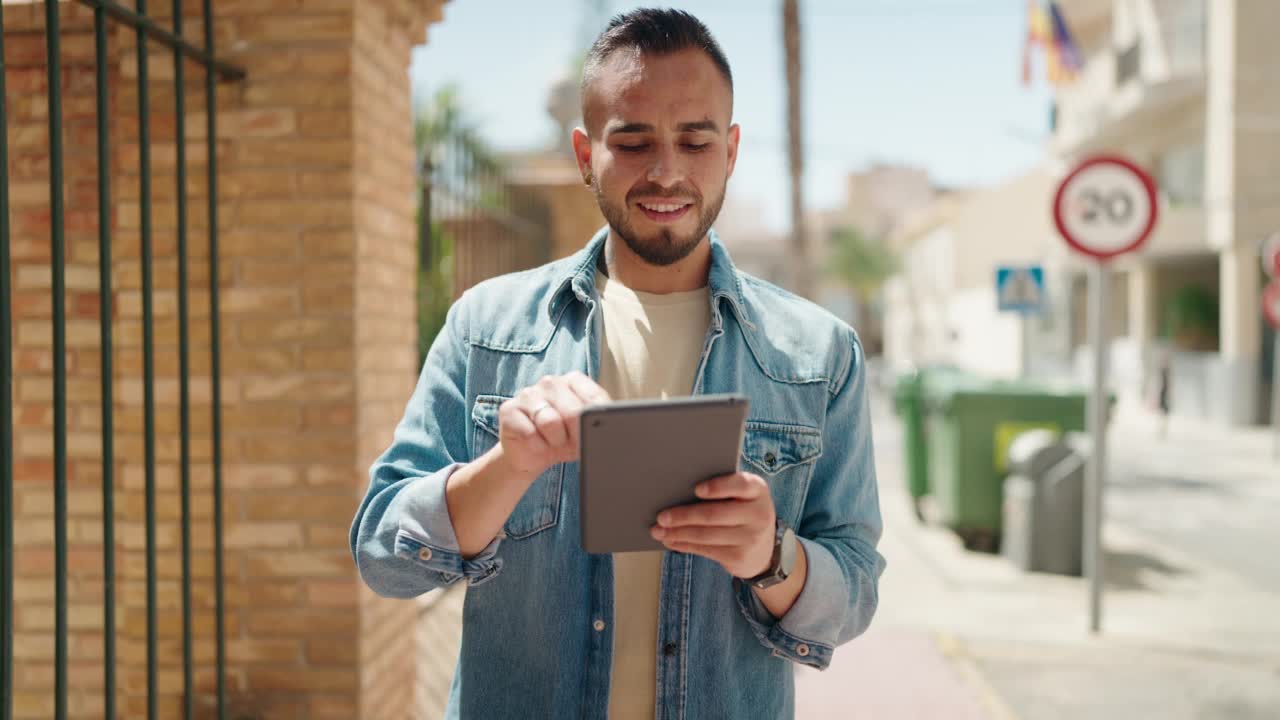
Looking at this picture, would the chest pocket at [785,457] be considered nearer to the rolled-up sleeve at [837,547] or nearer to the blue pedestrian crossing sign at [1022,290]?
the rolled-up sleeve at [837,547]

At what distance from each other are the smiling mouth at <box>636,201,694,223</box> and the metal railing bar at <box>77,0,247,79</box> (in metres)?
1.54

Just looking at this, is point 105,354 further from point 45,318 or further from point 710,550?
point 710,550

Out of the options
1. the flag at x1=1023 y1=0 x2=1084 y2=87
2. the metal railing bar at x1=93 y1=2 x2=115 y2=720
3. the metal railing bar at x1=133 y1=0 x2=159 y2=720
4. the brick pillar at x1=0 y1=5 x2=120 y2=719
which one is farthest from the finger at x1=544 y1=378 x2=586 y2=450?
the flag at x1=1023 y1=0 x2=1084 y2=87

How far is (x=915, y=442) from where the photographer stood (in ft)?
32.9

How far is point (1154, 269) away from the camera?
998 inches

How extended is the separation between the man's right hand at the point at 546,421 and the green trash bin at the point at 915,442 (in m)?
8.90

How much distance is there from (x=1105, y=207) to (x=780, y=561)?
229 inches

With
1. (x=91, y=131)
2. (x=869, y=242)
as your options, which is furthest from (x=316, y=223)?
(x=869, y=242)

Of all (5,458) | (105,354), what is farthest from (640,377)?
(105,354)

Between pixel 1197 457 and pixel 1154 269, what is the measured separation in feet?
35.6

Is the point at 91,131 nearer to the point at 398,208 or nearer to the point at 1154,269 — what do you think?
the point at 398,208

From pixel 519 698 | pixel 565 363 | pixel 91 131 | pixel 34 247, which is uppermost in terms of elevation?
pixel 91 131

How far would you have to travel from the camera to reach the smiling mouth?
1.77 m

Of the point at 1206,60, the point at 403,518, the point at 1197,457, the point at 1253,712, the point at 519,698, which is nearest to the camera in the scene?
the point at 403,518
